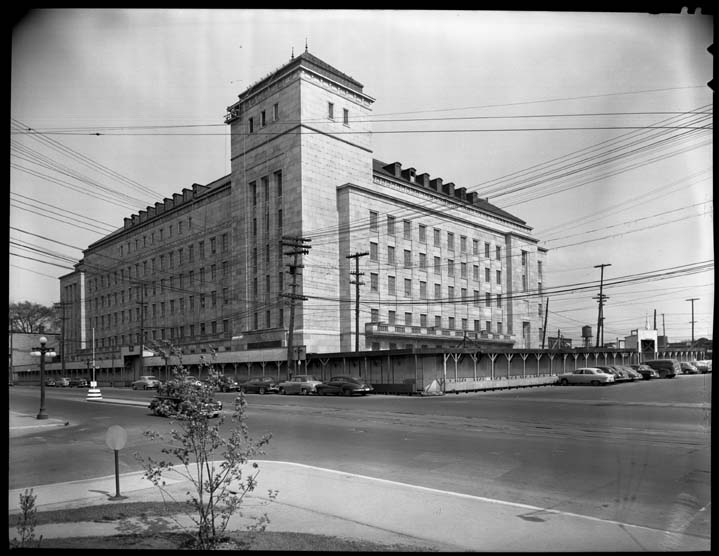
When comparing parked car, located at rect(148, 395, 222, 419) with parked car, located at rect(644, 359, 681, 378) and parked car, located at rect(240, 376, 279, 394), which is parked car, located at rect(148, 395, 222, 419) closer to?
parked car, located at rect(240, 376, 279, 394)

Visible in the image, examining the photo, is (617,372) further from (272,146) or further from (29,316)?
(29,316)

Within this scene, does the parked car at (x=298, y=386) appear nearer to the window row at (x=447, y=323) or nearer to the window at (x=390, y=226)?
the window row at (x=447, y=323)

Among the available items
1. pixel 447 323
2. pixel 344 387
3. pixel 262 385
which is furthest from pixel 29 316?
pixel 447 323

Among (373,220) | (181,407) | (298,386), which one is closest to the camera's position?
(181,407)

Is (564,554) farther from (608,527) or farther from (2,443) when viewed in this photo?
(2,443)

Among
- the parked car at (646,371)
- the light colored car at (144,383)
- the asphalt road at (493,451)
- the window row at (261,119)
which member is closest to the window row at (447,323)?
the parked car at (646,371)

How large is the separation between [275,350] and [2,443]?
30.0 m

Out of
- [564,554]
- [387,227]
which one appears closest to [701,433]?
[564,554]

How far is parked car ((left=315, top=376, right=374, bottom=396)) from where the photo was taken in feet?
116

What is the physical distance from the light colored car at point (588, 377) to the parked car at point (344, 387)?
55.2ft

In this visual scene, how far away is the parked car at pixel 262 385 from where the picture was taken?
27839 mm

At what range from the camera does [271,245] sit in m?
20.8

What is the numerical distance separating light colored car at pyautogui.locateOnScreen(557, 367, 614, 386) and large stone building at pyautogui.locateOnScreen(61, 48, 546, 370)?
7663 mm

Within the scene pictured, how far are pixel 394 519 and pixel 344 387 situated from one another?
28.8 meters
